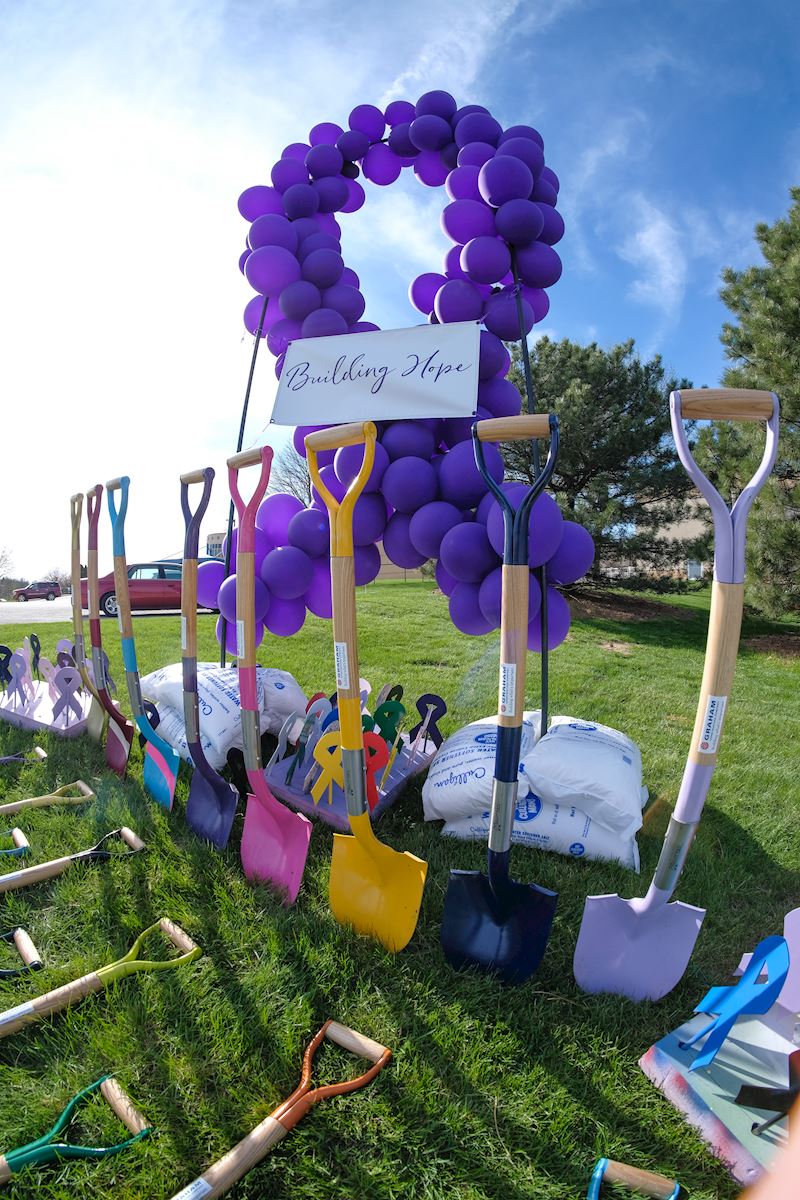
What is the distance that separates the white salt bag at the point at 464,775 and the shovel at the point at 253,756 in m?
0.63

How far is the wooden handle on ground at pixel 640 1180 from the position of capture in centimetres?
132

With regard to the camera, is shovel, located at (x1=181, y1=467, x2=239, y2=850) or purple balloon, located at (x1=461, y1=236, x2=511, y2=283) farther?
purple balloon, located at (x1=461, y1=236, x2=511, y2=283)

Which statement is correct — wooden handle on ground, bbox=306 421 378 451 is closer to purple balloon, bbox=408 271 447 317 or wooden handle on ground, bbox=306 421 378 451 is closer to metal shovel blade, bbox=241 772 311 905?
metal shovel blade, bbox=241 772 311 905

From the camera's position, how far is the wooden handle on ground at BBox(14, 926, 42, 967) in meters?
1.91

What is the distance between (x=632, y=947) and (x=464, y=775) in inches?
37.9

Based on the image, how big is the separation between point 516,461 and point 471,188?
7096mm

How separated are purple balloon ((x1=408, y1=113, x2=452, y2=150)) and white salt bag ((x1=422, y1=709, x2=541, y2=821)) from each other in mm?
2971

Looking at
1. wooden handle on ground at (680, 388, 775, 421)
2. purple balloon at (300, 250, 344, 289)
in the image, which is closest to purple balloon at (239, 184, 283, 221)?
purple balloon at (300, 250, 344, 289)

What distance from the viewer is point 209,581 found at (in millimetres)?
3445

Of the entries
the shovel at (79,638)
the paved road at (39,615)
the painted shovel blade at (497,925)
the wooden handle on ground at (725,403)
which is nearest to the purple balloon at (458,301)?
the wooden handle on ground at (725,403)

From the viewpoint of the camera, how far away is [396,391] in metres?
2.97

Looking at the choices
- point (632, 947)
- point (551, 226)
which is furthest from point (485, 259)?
point (632, 947)

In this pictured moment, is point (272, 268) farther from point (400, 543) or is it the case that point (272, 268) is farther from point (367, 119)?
point (400, 543)

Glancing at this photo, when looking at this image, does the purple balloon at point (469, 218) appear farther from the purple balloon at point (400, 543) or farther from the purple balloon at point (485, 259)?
the purple balloon at point (400, 543)
